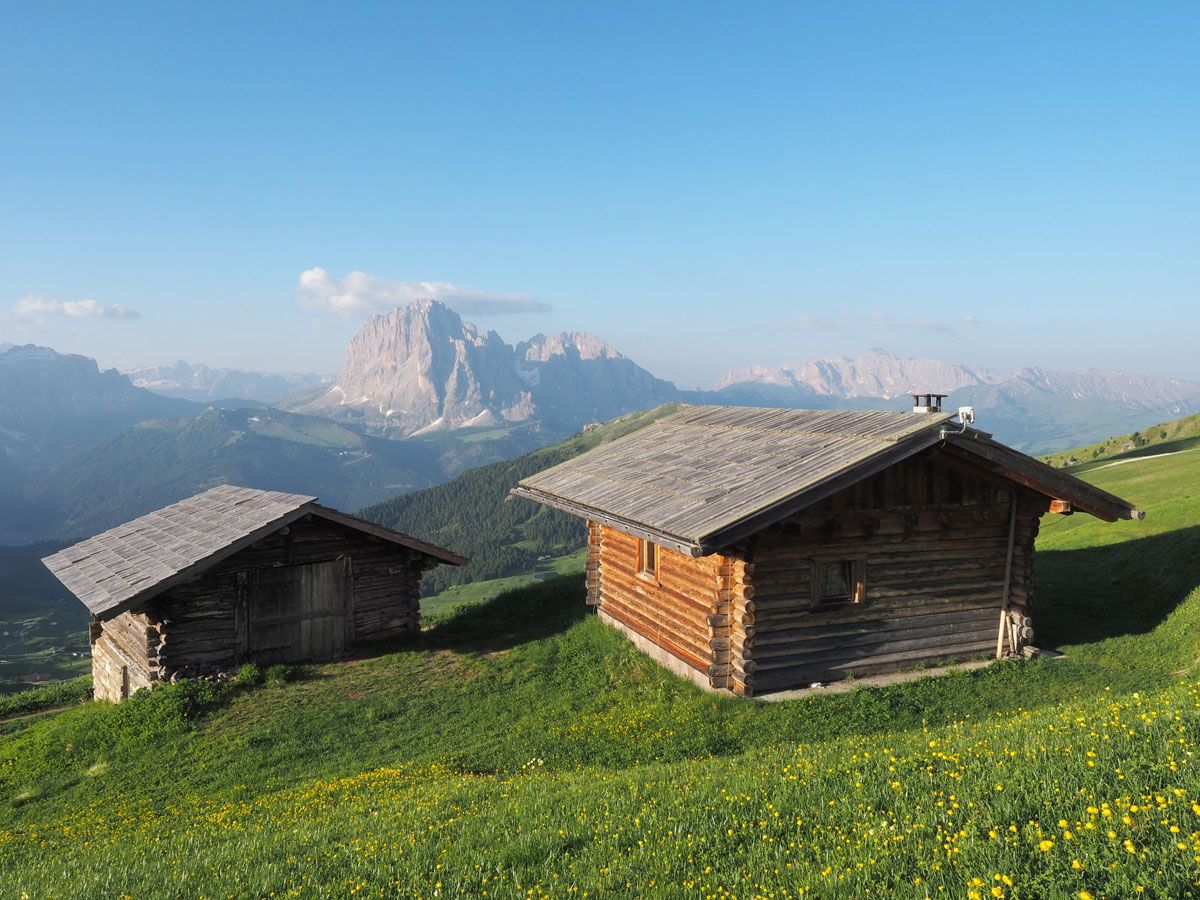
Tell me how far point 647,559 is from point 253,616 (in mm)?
10620

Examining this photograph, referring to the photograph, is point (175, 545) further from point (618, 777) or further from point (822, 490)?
point (822, 490)

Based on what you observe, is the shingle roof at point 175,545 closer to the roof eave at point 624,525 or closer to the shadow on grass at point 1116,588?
the roof eave at point 624,525

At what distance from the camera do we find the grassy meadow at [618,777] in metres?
6.05

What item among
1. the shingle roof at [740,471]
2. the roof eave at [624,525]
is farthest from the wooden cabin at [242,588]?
the shingle roof at [740,471]

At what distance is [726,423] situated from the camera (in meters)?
22.8

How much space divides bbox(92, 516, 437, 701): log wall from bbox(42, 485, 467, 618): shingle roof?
59 cm

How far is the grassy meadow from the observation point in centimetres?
605

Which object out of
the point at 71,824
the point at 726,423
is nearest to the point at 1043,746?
the point at 71,824

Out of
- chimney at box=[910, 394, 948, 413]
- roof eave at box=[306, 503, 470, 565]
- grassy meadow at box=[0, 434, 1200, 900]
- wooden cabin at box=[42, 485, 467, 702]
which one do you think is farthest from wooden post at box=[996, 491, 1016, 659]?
wooden cabin at box=[42, 485, 467, 702]

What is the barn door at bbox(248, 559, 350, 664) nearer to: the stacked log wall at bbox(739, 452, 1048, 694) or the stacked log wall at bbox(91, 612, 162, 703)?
the stacked log wall at bbox(91, 612, 162, 703)

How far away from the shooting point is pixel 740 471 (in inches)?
683

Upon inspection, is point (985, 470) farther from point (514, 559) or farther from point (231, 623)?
point (514, 559)

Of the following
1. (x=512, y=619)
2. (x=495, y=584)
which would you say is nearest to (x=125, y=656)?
(x=512, y=619)

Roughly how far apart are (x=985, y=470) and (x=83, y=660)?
170745 mm
